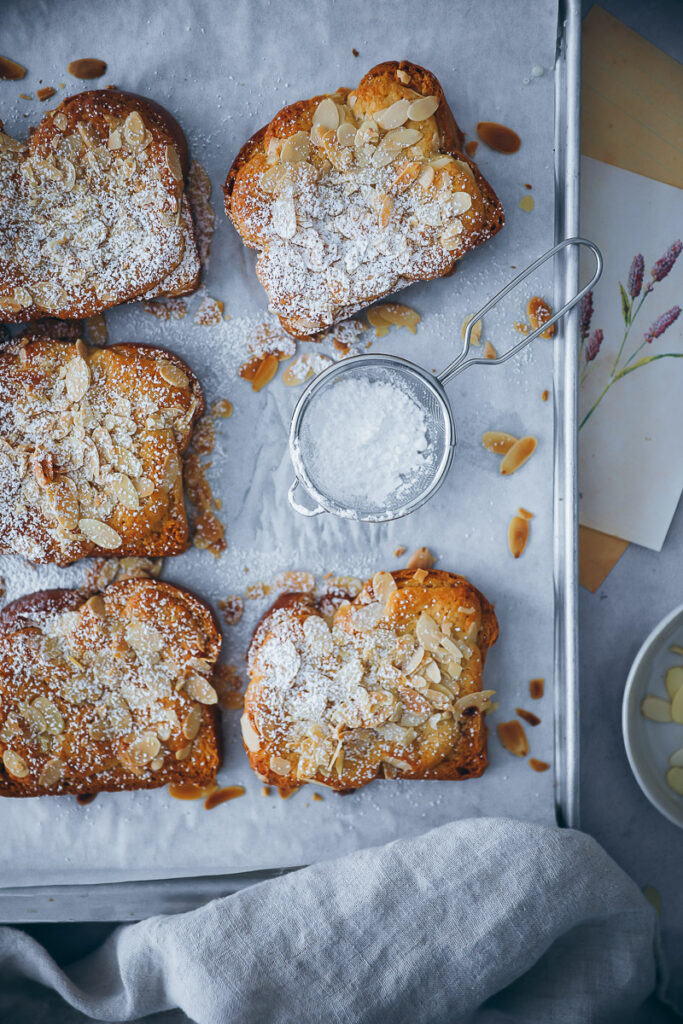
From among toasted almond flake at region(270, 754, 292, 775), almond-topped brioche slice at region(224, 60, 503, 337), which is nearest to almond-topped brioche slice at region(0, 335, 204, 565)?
almond-topped brioche slice at region(224, 60, 503, 337)

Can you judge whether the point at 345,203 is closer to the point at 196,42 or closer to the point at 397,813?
the point at 196,42

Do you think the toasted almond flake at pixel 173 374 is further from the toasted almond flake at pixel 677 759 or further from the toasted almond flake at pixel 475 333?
the toasted almond flake at pixel 677 759

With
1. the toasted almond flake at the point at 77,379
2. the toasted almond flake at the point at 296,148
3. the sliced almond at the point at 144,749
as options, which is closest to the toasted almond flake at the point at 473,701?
the sliced almond at the point at 144,749

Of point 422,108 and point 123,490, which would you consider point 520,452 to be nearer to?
point 422,108

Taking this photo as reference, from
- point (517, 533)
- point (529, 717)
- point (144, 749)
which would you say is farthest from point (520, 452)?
point (144, 749)

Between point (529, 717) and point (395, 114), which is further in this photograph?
point (529, 717)

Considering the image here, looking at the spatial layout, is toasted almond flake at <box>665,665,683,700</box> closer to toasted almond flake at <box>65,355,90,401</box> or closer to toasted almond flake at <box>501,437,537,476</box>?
toasted almond flake at <box>501,437,537,476</box>
